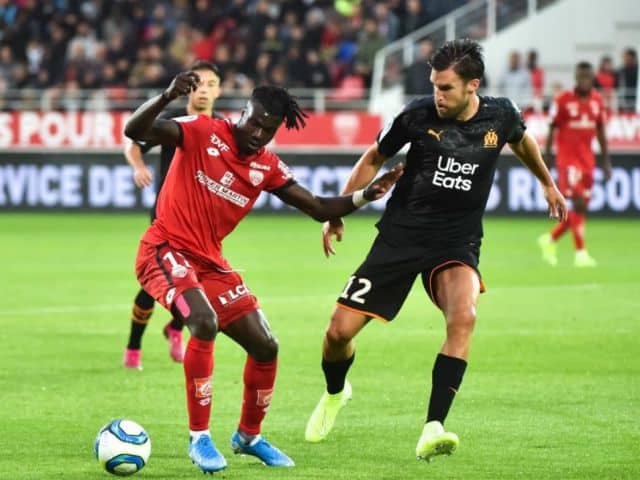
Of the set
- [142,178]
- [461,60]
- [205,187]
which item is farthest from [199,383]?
[142,178]

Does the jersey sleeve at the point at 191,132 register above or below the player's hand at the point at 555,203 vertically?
above

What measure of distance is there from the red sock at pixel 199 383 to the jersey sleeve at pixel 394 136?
64.0 inches

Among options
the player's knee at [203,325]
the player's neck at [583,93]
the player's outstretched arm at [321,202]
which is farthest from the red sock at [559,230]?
the player's knee at [203,325]

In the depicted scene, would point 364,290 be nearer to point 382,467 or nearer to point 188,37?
point 382,467

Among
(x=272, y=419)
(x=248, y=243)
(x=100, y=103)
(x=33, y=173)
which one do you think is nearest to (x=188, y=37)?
(x=100, y=103)

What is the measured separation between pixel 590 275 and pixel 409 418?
8938 millimetres

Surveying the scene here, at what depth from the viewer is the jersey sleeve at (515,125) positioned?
8039mm

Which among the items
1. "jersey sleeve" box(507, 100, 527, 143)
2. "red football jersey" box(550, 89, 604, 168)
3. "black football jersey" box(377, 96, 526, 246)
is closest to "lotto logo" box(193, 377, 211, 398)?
"black football jersey" box(377, 96, 526, 246)

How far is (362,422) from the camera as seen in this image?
8688 mm

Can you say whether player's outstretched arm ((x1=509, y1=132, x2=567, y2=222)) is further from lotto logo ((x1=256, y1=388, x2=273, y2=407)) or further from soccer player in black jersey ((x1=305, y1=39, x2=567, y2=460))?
lotto logo ((x1=256, y1=388, x2=273, y2=407))

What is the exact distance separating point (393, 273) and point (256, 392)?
40.4 inches

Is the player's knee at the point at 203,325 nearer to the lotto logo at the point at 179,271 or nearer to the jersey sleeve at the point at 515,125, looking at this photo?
the lotto logo at the point at 179,271

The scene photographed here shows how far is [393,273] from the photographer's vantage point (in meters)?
7.91

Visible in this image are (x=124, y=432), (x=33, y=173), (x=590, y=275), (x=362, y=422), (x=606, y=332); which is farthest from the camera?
(x=33, y=173)
